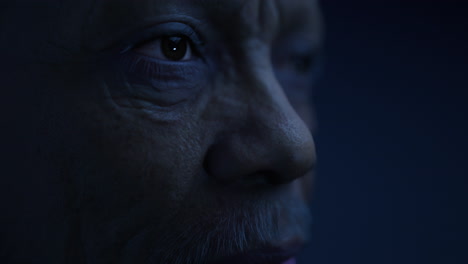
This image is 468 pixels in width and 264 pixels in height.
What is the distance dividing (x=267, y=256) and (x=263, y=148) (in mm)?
222

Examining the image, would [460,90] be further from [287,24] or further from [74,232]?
[74,232]

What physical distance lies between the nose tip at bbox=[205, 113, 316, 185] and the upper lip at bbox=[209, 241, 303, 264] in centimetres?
14

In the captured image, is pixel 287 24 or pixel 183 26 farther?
pixel 287 24

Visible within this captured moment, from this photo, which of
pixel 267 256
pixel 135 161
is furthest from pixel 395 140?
pixel 135 161

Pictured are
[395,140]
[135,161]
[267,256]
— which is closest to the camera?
[135,161]

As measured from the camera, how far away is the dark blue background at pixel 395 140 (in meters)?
2.10

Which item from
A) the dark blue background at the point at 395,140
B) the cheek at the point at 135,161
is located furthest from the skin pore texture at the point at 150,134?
the dark blue background at the point at 395,140

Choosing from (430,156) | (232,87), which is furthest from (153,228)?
(430,156)

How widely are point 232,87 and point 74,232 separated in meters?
0.39

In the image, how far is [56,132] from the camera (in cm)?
75

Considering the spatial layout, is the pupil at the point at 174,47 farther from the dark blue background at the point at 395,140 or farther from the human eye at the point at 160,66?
the dark blue background at the point at 395,140

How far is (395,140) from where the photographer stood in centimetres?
218

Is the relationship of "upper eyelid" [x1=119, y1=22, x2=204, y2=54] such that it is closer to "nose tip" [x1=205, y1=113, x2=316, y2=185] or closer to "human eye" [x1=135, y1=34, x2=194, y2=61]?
"human eye" [x1=135, y1=34, x2=194, y2=61]

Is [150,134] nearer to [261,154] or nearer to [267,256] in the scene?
[261,154]
